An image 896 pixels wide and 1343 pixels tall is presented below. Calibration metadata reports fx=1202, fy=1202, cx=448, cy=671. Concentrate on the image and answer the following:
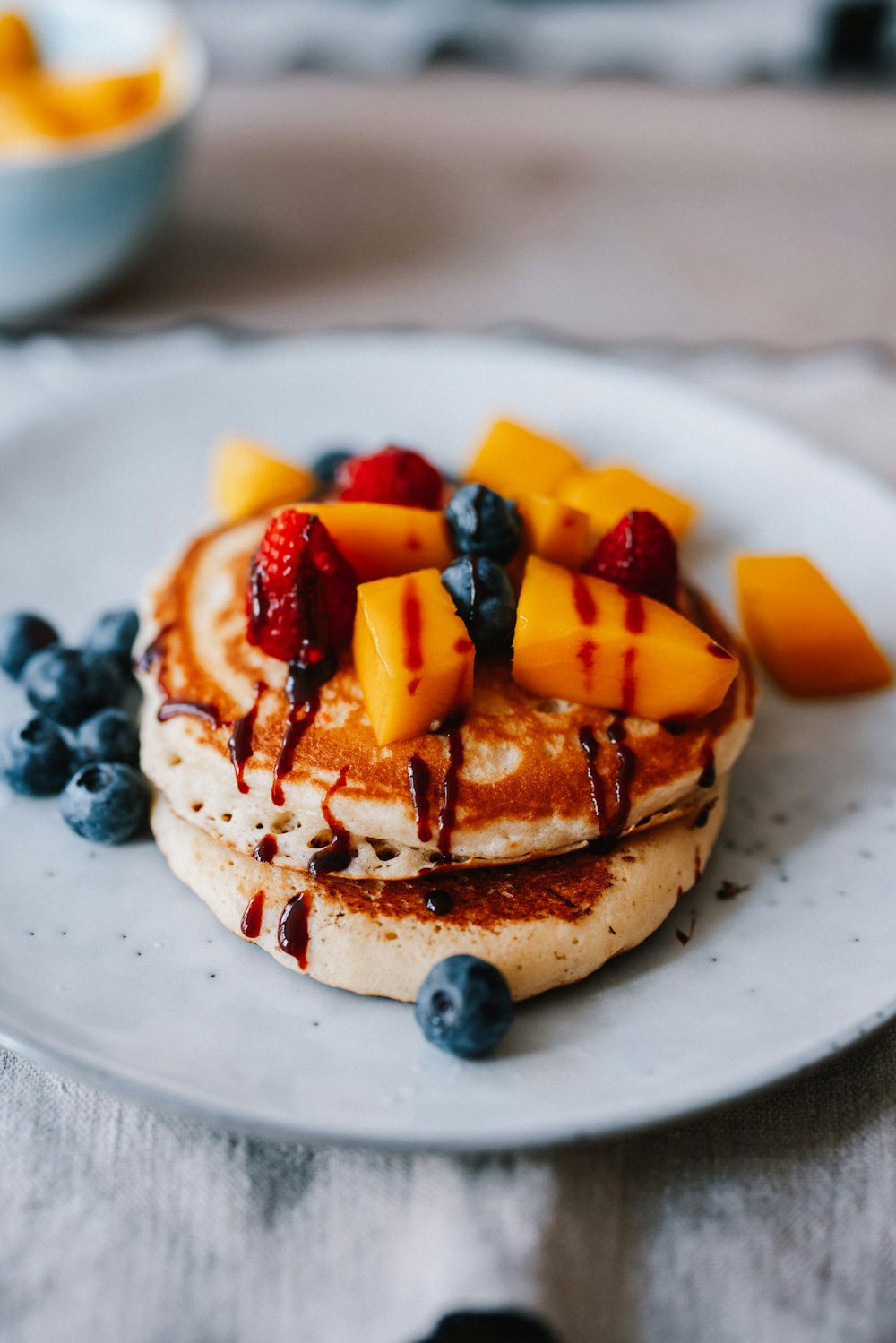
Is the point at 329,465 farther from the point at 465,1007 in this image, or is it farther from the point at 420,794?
the point at 465,1007

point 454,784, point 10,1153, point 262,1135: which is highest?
point 454,784

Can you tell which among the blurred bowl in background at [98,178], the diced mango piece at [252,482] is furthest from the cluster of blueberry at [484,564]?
the blurred bowl in background at [98,178]

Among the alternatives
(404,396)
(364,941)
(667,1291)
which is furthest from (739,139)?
(667,1291)

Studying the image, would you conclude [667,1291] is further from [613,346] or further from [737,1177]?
[613,346]

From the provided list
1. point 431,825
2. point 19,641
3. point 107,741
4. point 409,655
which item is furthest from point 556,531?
point 19,641

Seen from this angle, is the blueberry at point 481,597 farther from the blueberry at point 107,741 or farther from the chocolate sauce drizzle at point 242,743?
the blueberry at point 107,741
